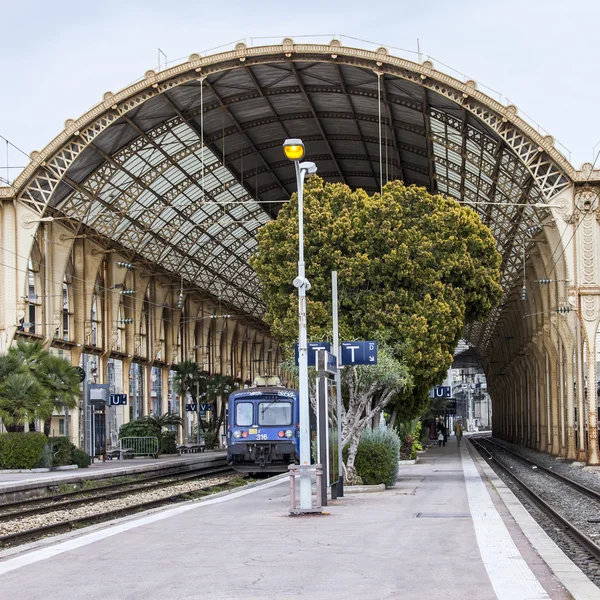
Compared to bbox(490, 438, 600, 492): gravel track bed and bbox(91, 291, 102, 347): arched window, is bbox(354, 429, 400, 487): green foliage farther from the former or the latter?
bbox(91, 291, 102, 347): arched window

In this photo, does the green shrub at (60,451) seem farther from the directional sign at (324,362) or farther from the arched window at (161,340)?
the arched window at (161,340)

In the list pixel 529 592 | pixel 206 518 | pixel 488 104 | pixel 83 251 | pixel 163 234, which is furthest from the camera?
pixel 163 234

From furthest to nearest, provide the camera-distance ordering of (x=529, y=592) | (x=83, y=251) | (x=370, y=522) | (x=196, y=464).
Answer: (x=83, y=251) < (x=196, y=464) < (x=370, y=522) < (x=529, y=592)

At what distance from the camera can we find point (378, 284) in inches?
1246

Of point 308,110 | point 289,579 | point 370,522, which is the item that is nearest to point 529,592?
point 289,579

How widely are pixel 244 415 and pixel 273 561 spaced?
88.7 ft

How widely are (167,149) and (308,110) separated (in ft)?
24.8

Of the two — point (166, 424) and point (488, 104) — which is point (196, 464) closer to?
point (166, 424)

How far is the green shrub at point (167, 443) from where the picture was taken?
6002cm

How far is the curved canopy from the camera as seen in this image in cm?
4456

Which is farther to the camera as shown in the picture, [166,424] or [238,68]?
[166,424]

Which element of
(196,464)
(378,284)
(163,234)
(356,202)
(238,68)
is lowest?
(196,464)

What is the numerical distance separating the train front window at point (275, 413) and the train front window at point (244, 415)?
16.3 inches

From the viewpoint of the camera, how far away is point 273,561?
41.2ft
